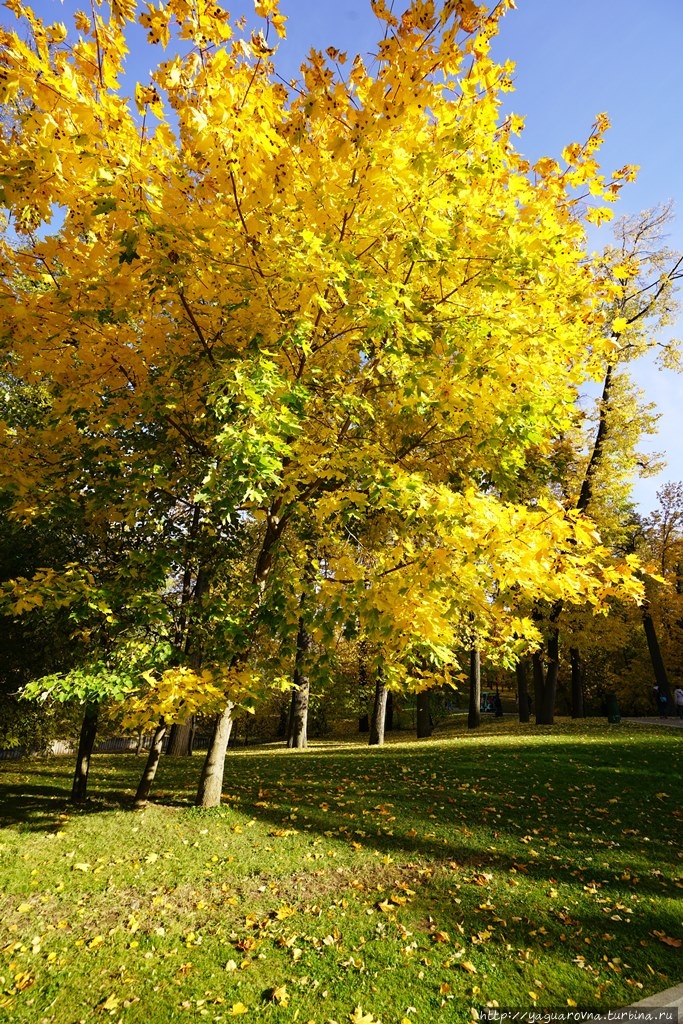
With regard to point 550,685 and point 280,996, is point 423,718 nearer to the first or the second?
point 550,685

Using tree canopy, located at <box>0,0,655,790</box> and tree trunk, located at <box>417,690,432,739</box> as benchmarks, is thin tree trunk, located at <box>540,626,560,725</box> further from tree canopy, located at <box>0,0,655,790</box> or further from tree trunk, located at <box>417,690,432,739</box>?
tree canopy, located at <box>0,0,655,790</box>

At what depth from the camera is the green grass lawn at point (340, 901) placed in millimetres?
3883

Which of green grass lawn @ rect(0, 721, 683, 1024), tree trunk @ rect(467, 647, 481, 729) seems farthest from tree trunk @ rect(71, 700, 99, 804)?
tree trunk @ rect(467, 647, 481, 729)

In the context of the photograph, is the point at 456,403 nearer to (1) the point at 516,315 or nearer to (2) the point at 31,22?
(1) the point at 516,315

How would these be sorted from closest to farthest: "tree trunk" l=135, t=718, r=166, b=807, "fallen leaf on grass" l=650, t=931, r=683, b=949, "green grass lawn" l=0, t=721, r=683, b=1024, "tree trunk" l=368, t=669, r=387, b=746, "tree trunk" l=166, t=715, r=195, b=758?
"green grass lawn" l=0, t=721, r=683, b=1024
"fallen leaf on grass" l=650, t=931, r=683, b=949
"tree trunk" l=135, t=718, r=166, b=807
"tree trunk" l=166, t=715, r=195, b=758
"tree trunk" l=368, t=669, r=387, b=746

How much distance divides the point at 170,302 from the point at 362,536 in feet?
13.1

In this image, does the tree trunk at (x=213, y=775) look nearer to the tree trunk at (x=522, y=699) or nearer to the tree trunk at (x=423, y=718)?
the tree trunk at (x=423, y=718)

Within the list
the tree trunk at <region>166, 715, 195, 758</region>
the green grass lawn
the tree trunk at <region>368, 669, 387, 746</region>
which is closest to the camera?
the green grass lawn

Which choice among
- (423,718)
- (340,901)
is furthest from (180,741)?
(340,901)

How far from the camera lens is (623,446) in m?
16.1

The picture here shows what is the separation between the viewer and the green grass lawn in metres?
3.88

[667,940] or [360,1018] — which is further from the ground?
[667,940]

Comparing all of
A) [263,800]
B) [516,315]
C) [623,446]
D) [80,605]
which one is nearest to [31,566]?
[80,605]

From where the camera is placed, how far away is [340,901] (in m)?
5.21
